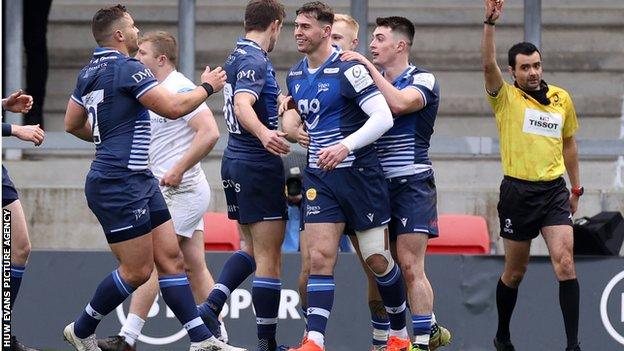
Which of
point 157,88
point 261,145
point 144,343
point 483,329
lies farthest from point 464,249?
point 157,88

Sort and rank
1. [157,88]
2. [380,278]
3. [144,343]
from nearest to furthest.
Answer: [157,88], [380,278], [144,343]

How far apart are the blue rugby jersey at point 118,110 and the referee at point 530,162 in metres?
2.49

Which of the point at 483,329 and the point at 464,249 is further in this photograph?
the point at 464,249

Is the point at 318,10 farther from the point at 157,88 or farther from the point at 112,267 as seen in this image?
the point at 112,267

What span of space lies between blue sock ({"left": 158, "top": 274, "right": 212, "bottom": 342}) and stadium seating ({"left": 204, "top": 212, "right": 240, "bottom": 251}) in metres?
3.56

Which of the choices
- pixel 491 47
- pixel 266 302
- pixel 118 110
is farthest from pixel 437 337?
pixel 118 110

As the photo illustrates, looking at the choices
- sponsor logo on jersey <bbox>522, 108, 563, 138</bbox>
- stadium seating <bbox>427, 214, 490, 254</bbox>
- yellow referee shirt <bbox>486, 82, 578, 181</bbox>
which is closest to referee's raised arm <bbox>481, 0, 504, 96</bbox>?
yellow referee shirt <bbox>486, 82, 578, 181</bbox>

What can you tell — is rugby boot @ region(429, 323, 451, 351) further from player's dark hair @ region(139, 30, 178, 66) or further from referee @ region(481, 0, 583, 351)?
player's dark hair @ region(139, 30, 178, 66)

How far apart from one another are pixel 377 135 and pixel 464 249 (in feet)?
14.1

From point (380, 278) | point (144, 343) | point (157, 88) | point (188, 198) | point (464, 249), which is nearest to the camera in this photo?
point (157, 88)

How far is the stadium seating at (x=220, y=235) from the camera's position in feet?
39.6

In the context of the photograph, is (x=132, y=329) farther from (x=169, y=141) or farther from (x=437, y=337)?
(x=437, y=337)

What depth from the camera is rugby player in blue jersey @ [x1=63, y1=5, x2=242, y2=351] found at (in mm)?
8203

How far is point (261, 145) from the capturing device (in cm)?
883
